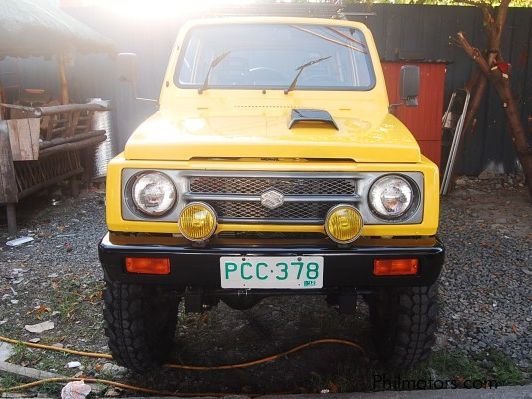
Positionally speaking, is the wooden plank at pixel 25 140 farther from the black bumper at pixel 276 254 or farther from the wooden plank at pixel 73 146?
the black bumper at pixel 276 254

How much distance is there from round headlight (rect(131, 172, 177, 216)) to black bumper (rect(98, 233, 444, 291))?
13 cm

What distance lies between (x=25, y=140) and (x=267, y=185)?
3.98 metres

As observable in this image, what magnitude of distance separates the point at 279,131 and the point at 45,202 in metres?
5.12

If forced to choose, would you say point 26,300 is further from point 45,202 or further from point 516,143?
point 516,143

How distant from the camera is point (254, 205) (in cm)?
234

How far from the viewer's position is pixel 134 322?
262 centimetres

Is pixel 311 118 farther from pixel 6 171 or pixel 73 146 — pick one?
pixel 73 146

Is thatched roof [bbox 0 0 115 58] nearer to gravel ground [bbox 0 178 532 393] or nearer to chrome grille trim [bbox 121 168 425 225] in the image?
gravel ground [bbox 0 178 532 393]

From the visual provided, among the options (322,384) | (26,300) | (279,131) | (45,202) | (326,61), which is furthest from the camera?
(45,202)

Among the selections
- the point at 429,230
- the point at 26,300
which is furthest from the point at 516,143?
the point at 26,300

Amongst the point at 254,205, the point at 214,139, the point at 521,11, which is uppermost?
the point at 521,11

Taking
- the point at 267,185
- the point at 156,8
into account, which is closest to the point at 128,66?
the point at 267,185

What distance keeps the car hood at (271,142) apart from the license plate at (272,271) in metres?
0.46

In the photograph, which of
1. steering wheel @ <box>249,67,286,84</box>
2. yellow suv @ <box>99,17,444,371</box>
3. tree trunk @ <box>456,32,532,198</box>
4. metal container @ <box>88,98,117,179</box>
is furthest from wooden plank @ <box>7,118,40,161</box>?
tree trunk @ <box>456,32,532,198</box>
